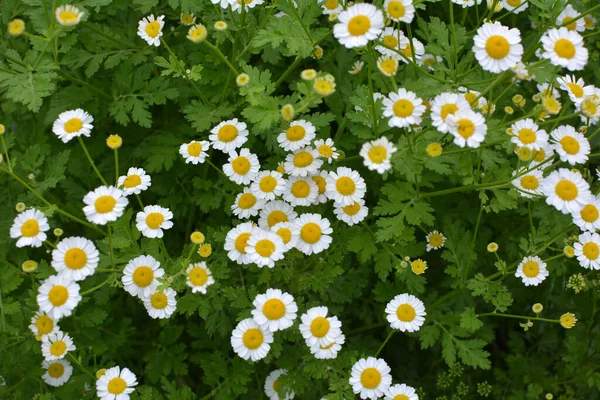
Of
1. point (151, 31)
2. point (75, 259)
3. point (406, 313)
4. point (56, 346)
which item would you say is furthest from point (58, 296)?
point (406, 313)

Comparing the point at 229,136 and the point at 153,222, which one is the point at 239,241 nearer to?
the point at 153,222

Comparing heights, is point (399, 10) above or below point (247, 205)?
above

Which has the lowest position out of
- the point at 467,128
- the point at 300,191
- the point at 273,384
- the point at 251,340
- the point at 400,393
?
the point at 273,384

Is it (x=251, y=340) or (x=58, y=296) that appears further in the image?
(x=251, y=340)

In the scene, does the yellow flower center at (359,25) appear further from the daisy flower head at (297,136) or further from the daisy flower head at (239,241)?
the daisy flower head at (239,241)

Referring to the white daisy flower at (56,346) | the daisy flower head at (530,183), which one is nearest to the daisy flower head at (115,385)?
the white daisy flower at (56,346)

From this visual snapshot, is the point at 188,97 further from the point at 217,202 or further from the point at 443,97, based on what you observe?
the point at 443,97
